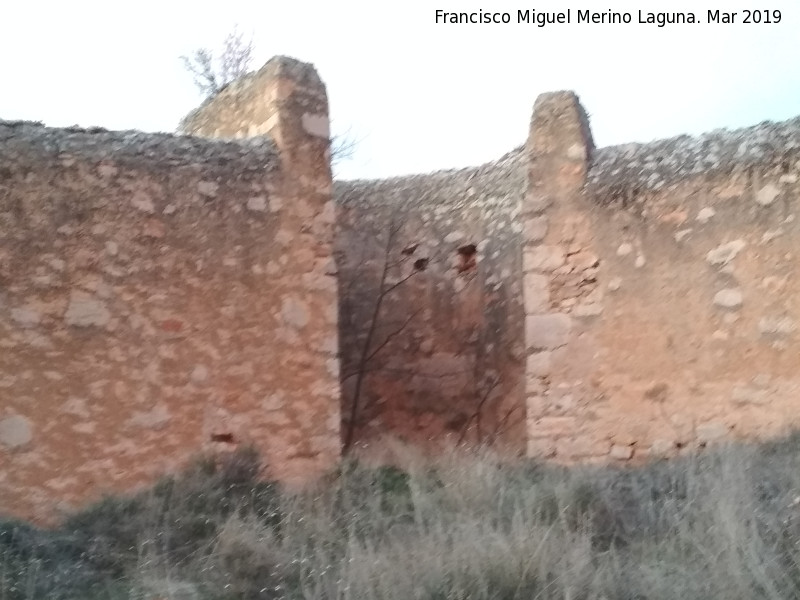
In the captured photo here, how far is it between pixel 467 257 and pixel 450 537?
4313mm

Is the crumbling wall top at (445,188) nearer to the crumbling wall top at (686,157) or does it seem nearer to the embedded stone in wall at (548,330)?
the crumbling wall top at (686,157)

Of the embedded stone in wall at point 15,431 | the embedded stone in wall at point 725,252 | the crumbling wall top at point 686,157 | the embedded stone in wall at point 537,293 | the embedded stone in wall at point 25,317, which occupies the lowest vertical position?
the embedded stone in wall at point 15,431

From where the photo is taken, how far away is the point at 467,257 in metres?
7.75

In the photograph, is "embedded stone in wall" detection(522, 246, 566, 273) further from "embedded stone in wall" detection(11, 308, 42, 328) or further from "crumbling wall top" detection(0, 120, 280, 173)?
"embedded stone in wall" detection(11, 308, 42, 328)

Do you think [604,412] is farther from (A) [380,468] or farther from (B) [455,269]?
(B) [455,269]

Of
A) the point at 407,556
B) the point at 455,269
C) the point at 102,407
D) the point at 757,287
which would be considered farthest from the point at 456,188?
the point at 407,556

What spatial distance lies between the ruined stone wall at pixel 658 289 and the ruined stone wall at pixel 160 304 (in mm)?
1526

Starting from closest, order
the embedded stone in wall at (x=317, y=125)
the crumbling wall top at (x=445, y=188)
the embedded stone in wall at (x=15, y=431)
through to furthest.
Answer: the embedded stone in wall at (x=15, y=431) < the embedded stone in wall at (x=317, y=125) < the crumbling wall top at (x=445, y=188)

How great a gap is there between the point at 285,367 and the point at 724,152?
10.5 ft

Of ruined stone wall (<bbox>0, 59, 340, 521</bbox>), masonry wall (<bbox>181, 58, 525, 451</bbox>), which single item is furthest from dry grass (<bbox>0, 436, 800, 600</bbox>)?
masonry wall (<bbox>181, 58, 525, 451</bbox>)

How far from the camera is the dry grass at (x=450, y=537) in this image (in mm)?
3123

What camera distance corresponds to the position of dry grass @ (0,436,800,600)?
312 centimetres

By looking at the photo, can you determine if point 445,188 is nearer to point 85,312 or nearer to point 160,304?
point 160,304

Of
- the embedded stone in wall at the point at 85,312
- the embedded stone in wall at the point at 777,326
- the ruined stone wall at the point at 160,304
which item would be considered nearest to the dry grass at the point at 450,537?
the ruined stone wall at the point at 160,304
